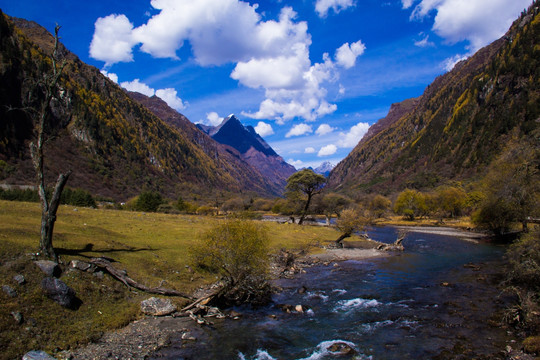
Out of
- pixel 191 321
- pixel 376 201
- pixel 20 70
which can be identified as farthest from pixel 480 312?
pixel 20 70

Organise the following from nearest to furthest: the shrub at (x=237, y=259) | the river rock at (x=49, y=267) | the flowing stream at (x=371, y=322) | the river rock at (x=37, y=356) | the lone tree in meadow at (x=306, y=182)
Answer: the river rock at (x=37, y=356) < the flowing stream at (x=371, y=322) < the river rock at (x=49, y=267) < the shrub at (x=237, y=259) < the lone tree in meadow at (x=306, y=182)

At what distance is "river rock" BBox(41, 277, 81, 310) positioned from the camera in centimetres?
1609

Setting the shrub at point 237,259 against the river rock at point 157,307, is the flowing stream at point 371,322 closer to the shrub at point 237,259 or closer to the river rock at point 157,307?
the shrub at point 237,259

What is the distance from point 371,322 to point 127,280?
58.4 ft

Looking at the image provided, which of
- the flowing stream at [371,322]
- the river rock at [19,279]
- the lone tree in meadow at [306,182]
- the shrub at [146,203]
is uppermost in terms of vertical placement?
the lone tree in meadow at [306,182]

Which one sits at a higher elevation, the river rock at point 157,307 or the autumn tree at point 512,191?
the autumn tree at point 512,191

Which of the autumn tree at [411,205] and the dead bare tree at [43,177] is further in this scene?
the autumn tree at [411,205]

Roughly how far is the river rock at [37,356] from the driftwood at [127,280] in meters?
8.62

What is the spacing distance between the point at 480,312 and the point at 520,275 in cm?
491

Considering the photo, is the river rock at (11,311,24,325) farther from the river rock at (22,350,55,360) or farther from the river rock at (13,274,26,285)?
the river rock at (13,274,26,285)

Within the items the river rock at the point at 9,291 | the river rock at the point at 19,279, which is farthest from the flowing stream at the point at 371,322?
the river rock at the point at 19,279

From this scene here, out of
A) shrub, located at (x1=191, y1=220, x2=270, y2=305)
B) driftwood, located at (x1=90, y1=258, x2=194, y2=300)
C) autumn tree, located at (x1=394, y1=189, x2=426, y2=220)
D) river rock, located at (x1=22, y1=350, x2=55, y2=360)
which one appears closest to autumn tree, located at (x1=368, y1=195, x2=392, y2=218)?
autumn tree, located at (x1=394, y1=189, x2=426, y2=220)

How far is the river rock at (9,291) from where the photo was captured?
14.8m

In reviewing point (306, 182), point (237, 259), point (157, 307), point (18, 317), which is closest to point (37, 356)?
point (18, 317)
